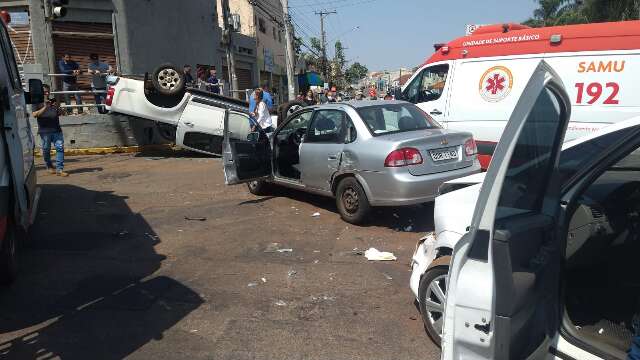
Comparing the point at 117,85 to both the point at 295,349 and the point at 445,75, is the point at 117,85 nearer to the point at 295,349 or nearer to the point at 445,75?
the point at 445,75

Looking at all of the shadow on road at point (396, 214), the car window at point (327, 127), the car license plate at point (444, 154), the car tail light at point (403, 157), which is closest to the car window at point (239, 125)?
the shadow on road at point (396, 214)

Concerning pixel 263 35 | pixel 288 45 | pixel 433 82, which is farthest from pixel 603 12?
pixel 263 35

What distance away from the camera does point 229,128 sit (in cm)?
766

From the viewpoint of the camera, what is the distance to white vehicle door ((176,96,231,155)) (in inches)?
437

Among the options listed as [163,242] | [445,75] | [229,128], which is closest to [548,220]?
[163,242]

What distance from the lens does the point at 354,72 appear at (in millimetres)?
102875

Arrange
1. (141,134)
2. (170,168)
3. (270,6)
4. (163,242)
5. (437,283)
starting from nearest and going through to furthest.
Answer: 1. (437,283)
2. (163,242)
3. (170,168)
4. (141,134)
5. (270,6)

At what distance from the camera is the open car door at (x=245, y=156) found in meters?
7.21

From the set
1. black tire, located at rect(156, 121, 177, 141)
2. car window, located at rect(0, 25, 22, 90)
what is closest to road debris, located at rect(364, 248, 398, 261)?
car window, located at rect(0, 25, 22, 90)

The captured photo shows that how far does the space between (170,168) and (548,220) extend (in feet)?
33.0

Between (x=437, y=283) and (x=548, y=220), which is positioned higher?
(x=548, y=220)

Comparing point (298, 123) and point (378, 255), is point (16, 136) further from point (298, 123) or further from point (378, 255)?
point (378, 255)

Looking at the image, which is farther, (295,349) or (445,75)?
(445,75)

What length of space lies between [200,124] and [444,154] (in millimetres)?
6948
